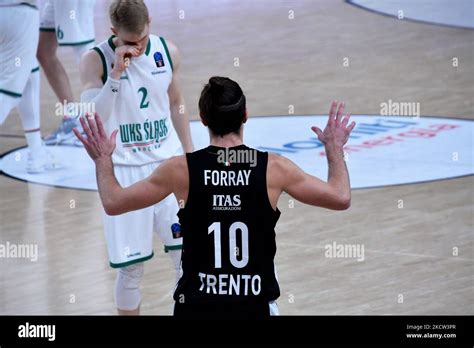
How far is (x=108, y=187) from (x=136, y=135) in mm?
1719

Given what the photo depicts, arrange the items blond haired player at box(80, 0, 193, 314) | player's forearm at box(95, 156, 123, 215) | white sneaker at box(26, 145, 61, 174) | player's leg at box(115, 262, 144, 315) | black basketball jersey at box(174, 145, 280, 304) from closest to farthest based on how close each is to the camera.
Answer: black basketball jersey at box(174, 145, 280, 304)
player's forearm at box(95, 156, 123, 215)
blond haired player at box(80, 0, 193, 314)
player's leg at box(115, 262, 144, 315)
white sneaker at box(26, 145, 61, 174)

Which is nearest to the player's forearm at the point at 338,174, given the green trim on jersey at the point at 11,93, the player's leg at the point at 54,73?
the green trim on jersey at the point at 11,93

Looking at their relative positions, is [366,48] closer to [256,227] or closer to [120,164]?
[120,164]

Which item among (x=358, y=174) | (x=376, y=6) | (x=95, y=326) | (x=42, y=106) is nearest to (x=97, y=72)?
(x=95, y=326)

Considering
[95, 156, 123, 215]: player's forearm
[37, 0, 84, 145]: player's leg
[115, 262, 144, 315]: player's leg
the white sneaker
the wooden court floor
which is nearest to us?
[95, 156, 123, 215]: player's forearm

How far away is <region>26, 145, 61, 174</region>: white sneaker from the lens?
10172 millimetres

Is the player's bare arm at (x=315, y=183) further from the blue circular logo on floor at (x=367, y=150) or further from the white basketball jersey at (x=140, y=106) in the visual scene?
the blue circular logo on floor at (x=367, y=150)

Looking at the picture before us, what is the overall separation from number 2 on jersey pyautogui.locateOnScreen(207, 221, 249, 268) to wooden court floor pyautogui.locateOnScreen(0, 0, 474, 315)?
255cm

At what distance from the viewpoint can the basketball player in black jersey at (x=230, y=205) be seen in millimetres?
4145

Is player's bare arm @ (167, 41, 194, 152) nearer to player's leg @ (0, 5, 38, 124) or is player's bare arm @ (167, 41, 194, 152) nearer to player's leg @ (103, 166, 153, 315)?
player's leg @ (103, 166, 153, 315)

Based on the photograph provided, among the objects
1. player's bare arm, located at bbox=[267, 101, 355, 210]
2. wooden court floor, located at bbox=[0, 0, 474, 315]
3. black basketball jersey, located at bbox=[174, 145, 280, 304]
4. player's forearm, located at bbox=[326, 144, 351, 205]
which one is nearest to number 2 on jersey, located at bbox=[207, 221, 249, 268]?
black basketball jersey, located at bbox=[174, 145, 280, 304]

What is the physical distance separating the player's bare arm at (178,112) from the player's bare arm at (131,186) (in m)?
1.78

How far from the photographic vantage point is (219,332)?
13.3 feet

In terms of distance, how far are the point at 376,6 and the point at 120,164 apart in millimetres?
13475
